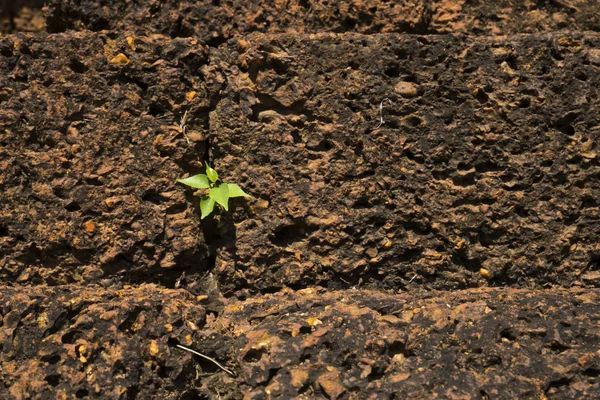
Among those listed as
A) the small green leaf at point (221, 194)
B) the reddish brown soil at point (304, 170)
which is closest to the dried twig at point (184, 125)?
the reddish brown soil at point (304, 170)

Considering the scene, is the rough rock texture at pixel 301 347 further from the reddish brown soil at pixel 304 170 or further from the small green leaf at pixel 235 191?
the small green leaf at pixel 235 191

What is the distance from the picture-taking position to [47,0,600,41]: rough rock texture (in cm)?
144

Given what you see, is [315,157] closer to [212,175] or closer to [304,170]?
[304,170]

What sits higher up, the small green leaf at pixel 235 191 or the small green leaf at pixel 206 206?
the small green leaf at pixel 235 191

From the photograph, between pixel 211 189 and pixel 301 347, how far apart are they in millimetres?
348

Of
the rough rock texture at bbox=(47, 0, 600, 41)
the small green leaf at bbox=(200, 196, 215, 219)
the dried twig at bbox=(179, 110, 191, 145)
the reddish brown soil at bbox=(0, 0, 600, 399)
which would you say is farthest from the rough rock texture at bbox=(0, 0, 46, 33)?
the small green leaf at bbox=(200, 196, 215, 219)

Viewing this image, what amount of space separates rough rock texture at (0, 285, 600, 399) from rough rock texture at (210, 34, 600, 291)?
88 millimetres

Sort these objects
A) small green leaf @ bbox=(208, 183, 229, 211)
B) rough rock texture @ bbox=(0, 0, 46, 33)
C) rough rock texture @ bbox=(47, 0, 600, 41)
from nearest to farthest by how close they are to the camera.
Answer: small green leaf @ bbox=(208, 183, 229, 211) < rough rock texture @ bbox=(47, 0, 600, 41) < rough rock texture @ bbox=(0, 0, 46, 33)

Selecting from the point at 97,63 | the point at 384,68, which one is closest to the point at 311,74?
the point at 384,68

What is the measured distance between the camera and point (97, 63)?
1321mm

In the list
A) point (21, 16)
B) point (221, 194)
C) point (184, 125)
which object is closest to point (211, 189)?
point (221, 194)

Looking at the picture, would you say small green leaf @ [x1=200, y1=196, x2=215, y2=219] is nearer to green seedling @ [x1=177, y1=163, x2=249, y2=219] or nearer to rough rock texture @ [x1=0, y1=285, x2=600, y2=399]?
green seedling @ [x1=177, y1=163, x2=249, y2=219]

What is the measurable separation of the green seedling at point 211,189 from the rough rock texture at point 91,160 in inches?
1.2

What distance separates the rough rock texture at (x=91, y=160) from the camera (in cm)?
131
